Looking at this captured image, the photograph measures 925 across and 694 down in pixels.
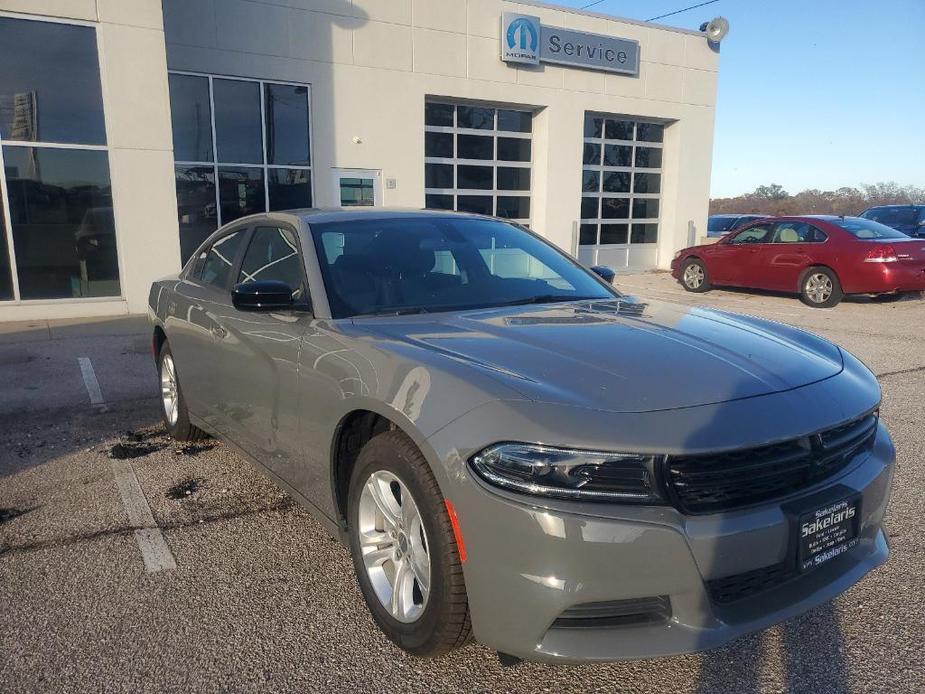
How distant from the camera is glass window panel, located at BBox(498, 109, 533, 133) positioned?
1642cm

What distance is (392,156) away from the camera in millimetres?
14648

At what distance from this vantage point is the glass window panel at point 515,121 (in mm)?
16422

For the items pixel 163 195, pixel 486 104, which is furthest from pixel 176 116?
pixel 486 104

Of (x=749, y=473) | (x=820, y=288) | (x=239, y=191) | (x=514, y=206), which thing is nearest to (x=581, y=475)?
(x=749, y=473)

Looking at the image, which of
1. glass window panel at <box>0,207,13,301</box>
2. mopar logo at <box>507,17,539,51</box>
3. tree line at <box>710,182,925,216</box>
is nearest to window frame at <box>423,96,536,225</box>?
mopar logo at <box>507,17,539,51</box>

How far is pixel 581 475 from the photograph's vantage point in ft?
7.00

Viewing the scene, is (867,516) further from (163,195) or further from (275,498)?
(163,195)

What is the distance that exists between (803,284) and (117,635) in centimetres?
1284

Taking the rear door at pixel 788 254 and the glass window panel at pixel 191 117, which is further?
the rear door at pixel 788 254

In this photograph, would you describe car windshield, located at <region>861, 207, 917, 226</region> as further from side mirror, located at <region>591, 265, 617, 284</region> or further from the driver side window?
side mirror, located at <region>591, 265, 617, 284</region>

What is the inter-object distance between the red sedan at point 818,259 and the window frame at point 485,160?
437 centimetres

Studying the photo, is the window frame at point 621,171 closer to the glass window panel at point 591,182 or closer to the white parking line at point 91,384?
the glass window panel at point 591,182

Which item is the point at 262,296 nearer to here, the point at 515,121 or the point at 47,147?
the point at 47,147

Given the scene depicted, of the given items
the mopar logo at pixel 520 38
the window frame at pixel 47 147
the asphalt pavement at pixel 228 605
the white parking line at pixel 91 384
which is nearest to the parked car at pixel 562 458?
the asphalt pavement at pixel 228 605
